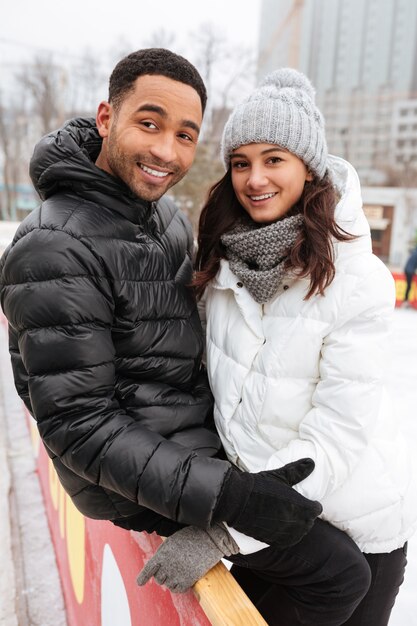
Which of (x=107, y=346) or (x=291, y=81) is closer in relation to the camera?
(x=107, y=346)

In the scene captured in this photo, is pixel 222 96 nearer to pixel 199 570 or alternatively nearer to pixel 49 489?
pixel 49 489

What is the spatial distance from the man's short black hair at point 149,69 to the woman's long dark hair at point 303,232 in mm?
365

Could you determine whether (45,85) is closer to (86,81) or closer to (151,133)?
(86,81)

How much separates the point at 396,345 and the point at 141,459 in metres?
7.24

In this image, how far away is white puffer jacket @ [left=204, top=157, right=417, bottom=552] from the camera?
1223 millimetres

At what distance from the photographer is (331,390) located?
4.02 ft

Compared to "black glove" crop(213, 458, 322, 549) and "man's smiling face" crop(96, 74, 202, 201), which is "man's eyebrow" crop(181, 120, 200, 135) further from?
"black glove" crop(213, 458, 322, 549)

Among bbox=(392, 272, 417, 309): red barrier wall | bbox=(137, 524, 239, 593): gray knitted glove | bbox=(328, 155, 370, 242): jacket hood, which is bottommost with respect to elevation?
bbox=(392, 272, 417, 309): red barrier wall

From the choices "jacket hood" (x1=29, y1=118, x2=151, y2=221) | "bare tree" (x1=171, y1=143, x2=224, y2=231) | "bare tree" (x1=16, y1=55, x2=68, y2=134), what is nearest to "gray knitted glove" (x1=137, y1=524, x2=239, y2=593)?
"jacket hood" (x1=29, y1=118, x2=151, y2=221)

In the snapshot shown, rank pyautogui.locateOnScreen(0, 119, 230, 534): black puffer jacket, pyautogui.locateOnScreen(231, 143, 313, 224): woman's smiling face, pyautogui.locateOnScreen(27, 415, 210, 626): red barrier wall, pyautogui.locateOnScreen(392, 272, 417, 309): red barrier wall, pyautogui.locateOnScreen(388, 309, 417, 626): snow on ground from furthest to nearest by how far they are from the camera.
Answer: pyautogui.locateOnScreen(392, 272, 417, 309): red barrier wall < pyautogui.locateOnScreen(388, 309, 417, 626): snow on ground < pyautogui.locateOnScreen(231, 143, 313, 224): woman's smiling face < pyautogui.locateOnScreen(27, 415, 210, 626): red barrier wall < pyautogui.locateOnScreen(0, 119, 230, 534): black puffer jacket

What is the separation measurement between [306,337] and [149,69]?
759 millimetres

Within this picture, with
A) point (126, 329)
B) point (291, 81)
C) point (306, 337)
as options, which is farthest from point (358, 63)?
point (126, 329)

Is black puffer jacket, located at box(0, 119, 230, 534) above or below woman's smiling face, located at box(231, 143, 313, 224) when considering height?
below

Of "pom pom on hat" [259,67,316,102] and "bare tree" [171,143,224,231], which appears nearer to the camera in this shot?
"pom pom on hat" [259,67,316,102]
